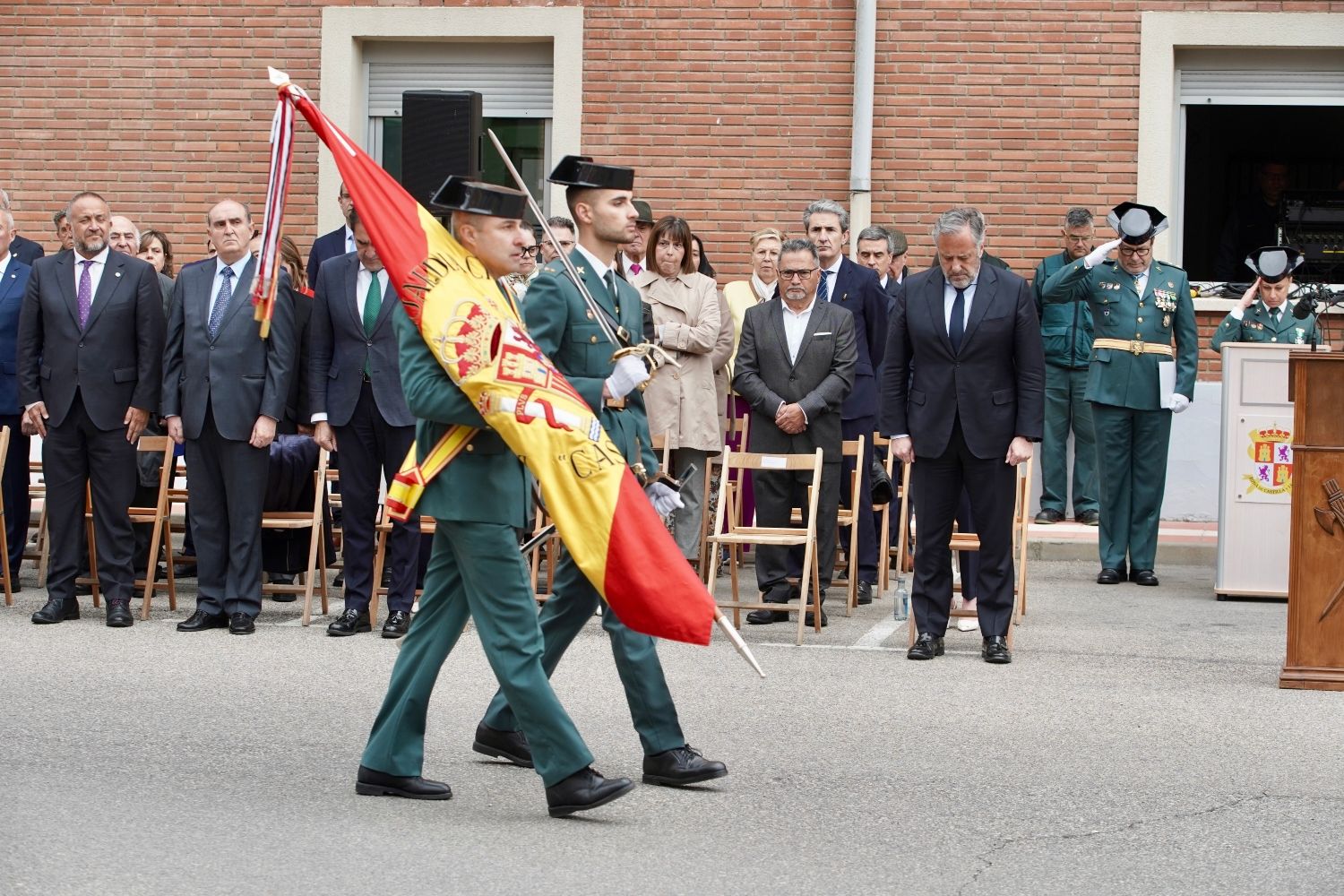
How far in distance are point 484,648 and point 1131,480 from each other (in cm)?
739

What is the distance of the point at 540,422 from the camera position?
20.6ft

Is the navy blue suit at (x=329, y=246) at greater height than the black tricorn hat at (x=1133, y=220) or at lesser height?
lesser

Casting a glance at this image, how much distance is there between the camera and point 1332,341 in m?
15.2

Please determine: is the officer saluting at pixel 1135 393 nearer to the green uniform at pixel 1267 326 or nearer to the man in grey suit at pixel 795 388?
the green uniform at pixel 1267 326

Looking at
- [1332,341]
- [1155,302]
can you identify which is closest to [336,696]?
[1155,302]

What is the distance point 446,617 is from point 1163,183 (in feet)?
34.6

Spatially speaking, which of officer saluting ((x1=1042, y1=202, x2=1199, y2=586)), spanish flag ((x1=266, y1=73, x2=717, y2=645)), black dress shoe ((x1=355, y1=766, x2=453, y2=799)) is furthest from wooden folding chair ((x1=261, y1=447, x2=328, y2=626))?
officer saluting ((x1=1042, y1=202, x2=1199, y2=586))

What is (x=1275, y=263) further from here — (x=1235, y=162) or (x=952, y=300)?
(x=952, y=300)

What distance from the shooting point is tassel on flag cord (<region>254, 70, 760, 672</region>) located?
6.23 metres

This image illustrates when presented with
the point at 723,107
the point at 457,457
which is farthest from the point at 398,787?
the point at 723,107

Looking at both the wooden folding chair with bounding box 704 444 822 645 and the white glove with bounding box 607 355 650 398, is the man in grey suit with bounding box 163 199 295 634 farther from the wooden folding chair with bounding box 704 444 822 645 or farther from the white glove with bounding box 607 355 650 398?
the white glove with bounding box 607 355 650 398

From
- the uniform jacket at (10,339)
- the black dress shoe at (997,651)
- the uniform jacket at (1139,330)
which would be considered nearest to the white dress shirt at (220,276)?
the uniform jacket at (10,339)

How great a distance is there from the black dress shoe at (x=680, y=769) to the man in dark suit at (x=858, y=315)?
209 inches

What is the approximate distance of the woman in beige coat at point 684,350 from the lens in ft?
38.5
